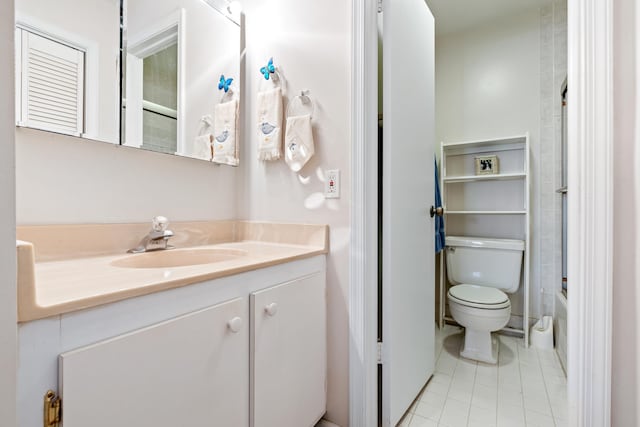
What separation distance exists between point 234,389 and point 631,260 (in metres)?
1.14

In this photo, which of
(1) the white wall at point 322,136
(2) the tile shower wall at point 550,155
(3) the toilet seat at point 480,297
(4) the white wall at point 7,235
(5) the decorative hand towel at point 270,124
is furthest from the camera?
(2) the tile shower wall at point 550,155

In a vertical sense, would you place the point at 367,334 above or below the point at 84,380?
below

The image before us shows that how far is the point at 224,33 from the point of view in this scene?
148 centimetres

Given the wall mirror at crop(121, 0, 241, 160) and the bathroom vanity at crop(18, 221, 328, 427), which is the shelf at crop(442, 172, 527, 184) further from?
the wall mirror at crop(121, 0, 241, 160)

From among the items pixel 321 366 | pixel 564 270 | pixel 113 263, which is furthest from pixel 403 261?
pixel 564 270

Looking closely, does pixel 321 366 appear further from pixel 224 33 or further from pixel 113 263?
pixel 224 33

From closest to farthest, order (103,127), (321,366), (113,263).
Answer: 1. (113,263)
2. (103,127)
3. (321,366)

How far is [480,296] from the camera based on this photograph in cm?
202

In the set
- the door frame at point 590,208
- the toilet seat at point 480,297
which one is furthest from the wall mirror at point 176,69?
the toilet seat at point 480,297

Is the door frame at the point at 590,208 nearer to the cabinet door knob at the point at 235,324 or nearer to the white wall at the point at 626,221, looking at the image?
the white wall at the point at 626,221

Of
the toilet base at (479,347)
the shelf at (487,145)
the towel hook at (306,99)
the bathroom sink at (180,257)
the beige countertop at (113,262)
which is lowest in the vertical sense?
the toilet base at (479,347)

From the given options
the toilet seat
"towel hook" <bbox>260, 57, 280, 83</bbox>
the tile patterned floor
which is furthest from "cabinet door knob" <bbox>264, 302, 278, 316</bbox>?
the toilet seat

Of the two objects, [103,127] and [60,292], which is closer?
[60,292]

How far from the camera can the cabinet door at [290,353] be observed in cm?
92
